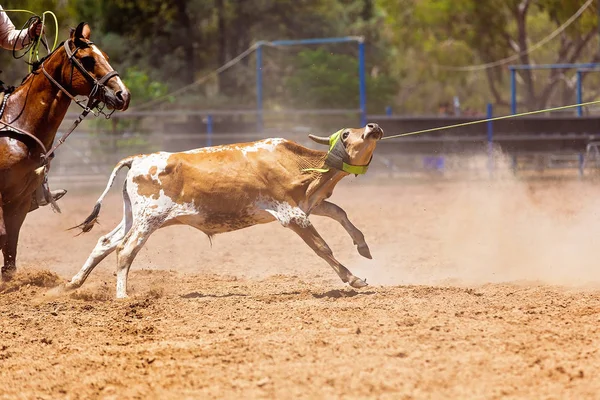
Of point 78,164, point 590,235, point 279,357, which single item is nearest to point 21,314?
point 279,357

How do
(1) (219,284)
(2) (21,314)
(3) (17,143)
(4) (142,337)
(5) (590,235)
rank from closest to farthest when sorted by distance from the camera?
1. (4) (142,337)
2. (2) (21,314)
3. (3) (17,143)
4. (1) (219,284)
5. (5) (590,235)

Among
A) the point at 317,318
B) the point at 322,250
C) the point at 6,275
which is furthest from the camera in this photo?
the point at 6,275

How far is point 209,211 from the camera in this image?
7910 millimetres

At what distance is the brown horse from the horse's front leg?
0.06 m

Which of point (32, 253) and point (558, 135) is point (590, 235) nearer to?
point (32, 253)

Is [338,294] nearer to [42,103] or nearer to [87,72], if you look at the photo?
[87,72]

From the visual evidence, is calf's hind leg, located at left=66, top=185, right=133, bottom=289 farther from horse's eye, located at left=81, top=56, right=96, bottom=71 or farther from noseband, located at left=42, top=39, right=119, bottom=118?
horse's eye, located at left=81, top=56, right=96, bottom=71

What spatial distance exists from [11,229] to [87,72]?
1697 millimetres

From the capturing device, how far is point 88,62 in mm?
7781

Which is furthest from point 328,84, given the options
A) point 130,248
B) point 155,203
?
point 130,248

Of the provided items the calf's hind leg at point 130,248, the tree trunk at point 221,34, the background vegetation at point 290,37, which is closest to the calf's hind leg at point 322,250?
the calf's hind leg at point 130,248

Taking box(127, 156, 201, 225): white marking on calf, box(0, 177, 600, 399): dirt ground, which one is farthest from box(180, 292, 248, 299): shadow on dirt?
box(127, 156, 201, 225): white marking on calf

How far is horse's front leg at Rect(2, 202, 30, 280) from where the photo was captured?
8.22 meters

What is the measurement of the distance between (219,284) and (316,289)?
111 centimetres
